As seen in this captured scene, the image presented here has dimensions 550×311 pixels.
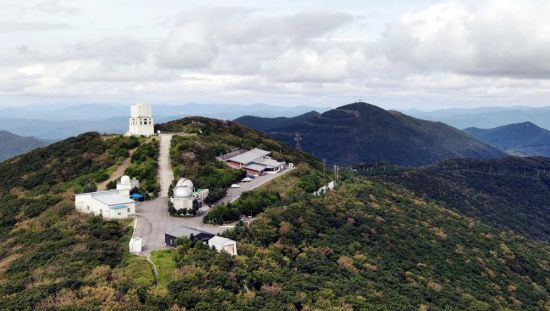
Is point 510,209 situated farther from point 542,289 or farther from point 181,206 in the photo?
point 181,206

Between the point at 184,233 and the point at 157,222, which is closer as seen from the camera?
the point at 184,233

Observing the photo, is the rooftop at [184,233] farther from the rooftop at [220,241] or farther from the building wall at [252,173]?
the building wall at [252,173]

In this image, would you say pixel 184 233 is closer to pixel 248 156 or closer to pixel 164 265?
pixel 164 265

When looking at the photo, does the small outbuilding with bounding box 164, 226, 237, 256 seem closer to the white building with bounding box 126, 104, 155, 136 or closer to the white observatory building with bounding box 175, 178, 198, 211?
the white observatory building with bounding box 175, 178, 198, 211

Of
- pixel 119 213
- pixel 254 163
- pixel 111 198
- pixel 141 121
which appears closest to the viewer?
pixel 119 213

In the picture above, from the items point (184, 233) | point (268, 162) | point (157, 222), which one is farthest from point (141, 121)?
point (184, 233)

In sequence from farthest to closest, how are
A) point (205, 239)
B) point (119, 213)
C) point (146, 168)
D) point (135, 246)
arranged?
point (146, 168) < point (119, 213) < point (205, 239) < point (135, 246)
